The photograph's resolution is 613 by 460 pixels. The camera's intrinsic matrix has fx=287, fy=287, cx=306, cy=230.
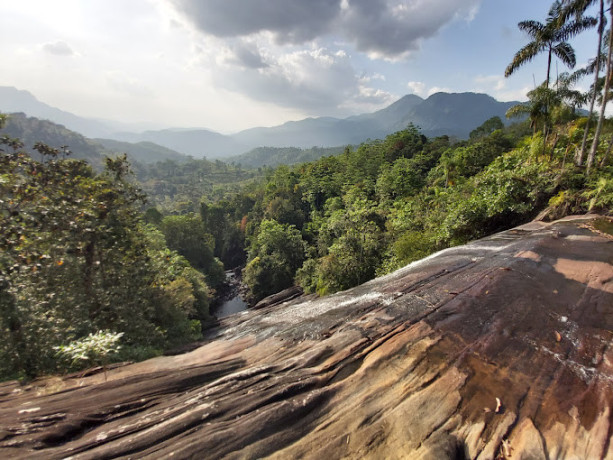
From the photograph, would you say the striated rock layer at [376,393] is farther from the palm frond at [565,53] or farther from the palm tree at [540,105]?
the palm frond at [565,53]

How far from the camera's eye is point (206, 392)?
4.66 m

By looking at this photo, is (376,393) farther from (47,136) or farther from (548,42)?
(47,136)

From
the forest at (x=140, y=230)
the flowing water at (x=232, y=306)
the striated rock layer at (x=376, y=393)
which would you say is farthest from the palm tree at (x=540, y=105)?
the flowing water at (x=232, y=306)

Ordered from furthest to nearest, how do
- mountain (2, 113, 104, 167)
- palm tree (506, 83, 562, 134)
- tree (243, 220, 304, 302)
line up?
mountain (2, 113, 104, 167), tree (243, 220, 304, 302), palm tree (506, 83, 562, 134)

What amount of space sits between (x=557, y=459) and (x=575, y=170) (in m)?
15.4

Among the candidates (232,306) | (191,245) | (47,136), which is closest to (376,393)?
(232,306)

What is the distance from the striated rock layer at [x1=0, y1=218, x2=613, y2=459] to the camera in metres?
3.62

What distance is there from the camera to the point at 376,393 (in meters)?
4.43

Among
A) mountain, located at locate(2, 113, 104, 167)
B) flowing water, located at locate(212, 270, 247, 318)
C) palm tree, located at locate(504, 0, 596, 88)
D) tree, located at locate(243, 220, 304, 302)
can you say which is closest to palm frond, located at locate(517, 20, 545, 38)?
palm tree, located at locate(504, 0, 596, 88)

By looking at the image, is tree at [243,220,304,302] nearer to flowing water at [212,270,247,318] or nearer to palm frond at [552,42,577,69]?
flowing water at [212,270,247,318]

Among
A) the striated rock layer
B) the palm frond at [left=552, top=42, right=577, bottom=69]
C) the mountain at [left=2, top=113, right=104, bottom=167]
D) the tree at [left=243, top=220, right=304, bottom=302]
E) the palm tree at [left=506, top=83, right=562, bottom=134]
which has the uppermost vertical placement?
the mountain at [left=2, top=113, right=104, bottom=167]

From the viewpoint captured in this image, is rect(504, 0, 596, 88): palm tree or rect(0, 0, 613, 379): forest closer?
rect(0, 0, 613, 379): forest

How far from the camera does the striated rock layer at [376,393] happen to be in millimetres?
3621

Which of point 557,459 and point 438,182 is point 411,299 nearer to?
point 557,459
